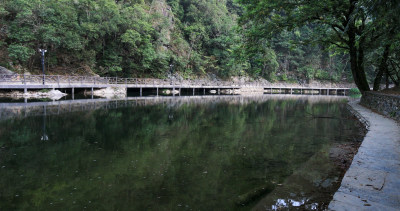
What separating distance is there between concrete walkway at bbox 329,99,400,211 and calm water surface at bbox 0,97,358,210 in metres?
0.51

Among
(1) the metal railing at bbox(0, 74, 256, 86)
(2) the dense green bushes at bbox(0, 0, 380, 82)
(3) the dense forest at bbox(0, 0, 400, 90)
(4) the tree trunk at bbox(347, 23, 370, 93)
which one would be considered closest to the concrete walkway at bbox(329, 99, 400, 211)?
(3) the dense forest at bbox(0, 0, 400, 90)

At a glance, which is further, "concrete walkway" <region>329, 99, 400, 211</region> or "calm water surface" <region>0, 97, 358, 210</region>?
"calm water surface" <region>0, 97, 358, 210</region>

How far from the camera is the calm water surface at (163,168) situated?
414 cm

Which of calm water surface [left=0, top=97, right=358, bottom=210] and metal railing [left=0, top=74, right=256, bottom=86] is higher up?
metal railing [left=0, top=74, right=256, bottom=86]

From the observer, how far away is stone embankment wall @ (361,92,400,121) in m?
10.2

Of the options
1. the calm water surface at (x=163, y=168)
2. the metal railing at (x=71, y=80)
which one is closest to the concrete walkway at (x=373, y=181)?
the calm water surface at (x=163, y=168)

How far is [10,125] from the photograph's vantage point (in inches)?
387

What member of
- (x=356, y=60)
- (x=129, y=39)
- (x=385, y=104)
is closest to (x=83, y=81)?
(x=129, y=39)

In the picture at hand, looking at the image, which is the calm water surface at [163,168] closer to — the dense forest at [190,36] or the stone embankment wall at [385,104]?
the stone embankment wall at [385,104]

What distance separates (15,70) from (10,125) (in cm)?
1979

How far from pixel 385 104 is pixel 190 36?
128ft

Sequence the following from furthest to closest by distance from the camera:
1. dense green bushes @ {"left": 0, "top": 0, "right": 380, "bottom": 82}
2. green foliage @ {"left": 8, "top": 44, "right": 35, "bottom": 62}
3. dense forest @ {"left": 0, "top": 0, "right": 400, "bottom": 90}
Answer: dense green bushes @ {"left": 0, "top": 0, "right": 380, "bottom": 82} < green foliage @ {"left": 8, "top": 44, "right": 35, "bottom": 62} < dense forest @ {"left": 0, "top": 0, "right": 400, "bottom": 90}

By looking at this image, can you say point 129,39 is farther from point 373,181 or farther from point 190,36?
point 373,181

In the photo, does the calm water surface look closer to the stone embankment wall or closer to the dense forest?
the stone embankment wall
